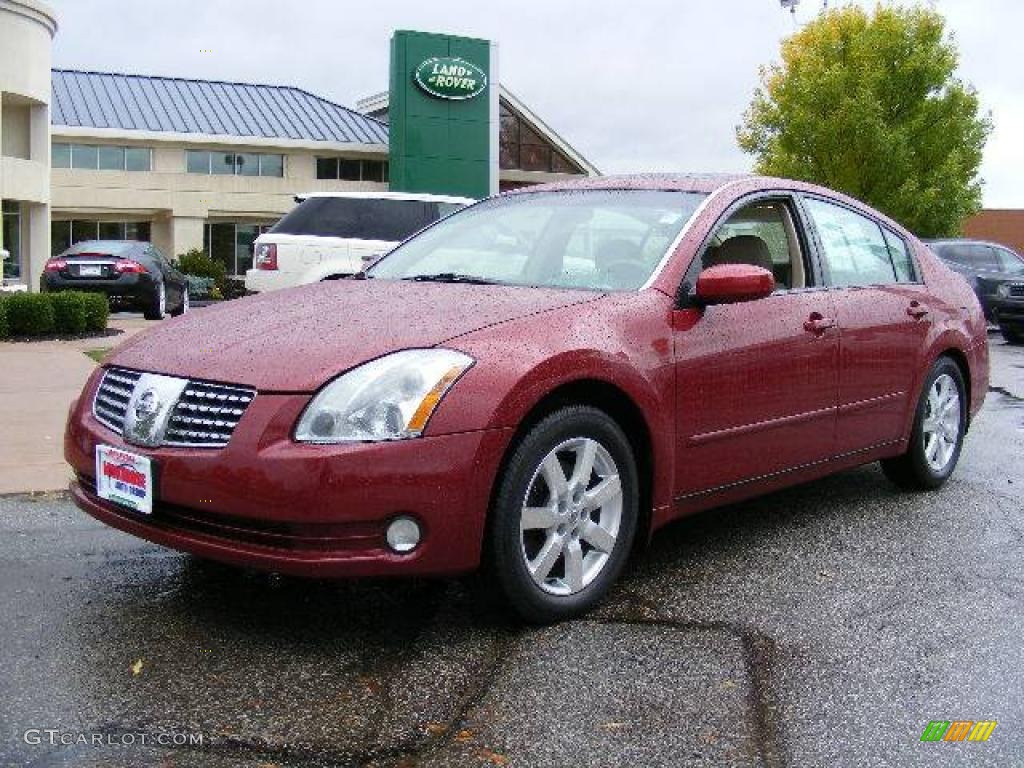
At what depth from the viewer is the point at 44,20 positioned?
27.6m

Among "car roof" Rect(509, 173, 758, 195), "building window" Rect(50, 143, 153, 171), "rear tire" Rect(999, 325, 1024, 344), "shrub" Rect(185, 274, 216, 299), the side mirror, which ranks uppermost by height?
"building window" Rect(50, 143, 153, 171)

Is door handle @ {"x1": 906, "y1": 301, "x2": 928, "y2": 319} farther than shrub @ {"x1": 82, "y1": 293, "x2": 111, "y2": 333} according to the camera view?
No

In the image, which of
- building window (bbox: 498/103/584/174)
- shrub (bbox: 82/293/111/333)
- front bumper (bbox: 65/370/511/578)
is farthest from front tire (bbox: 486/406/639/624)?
building window (bbox: 498/103/584/174)

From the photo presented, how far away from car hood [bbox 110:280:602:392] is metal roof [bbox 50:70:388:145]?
4274 centimetres

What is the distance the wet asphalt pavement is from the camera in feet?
9.79

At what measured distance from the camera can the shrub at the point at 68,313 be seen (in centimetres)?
1489

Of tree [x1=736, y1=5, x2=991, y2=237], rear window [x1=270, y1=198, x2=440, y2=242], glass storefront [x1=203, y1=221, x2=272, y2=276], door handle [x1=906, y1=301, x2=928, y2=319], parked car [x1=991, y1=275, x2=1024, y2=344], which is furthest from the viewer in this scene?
glass storefront [x1=203, y1=221, x2=272, y2=276]

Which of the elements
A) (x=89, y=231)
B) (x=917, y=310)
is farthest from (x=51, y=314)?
(x=89, y=231)

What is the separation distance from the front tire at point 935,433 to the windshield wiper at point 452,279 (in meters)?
2.46

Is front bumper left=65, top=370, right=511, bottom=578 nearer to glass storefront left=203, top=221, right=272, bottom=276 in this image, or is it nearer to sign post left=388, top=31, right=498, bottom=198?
sign post left=388, top=31, right=498, bottom=198

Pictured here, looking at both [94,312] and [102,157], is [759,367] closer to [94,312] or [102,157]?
[94,312]

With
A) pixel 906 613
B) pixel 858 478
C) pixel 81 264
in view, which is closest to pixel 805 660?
pixel 906 613

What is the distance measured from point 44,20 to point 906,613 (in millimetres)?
28134

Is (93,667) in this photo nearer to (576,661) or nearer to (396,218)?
(576,661)
